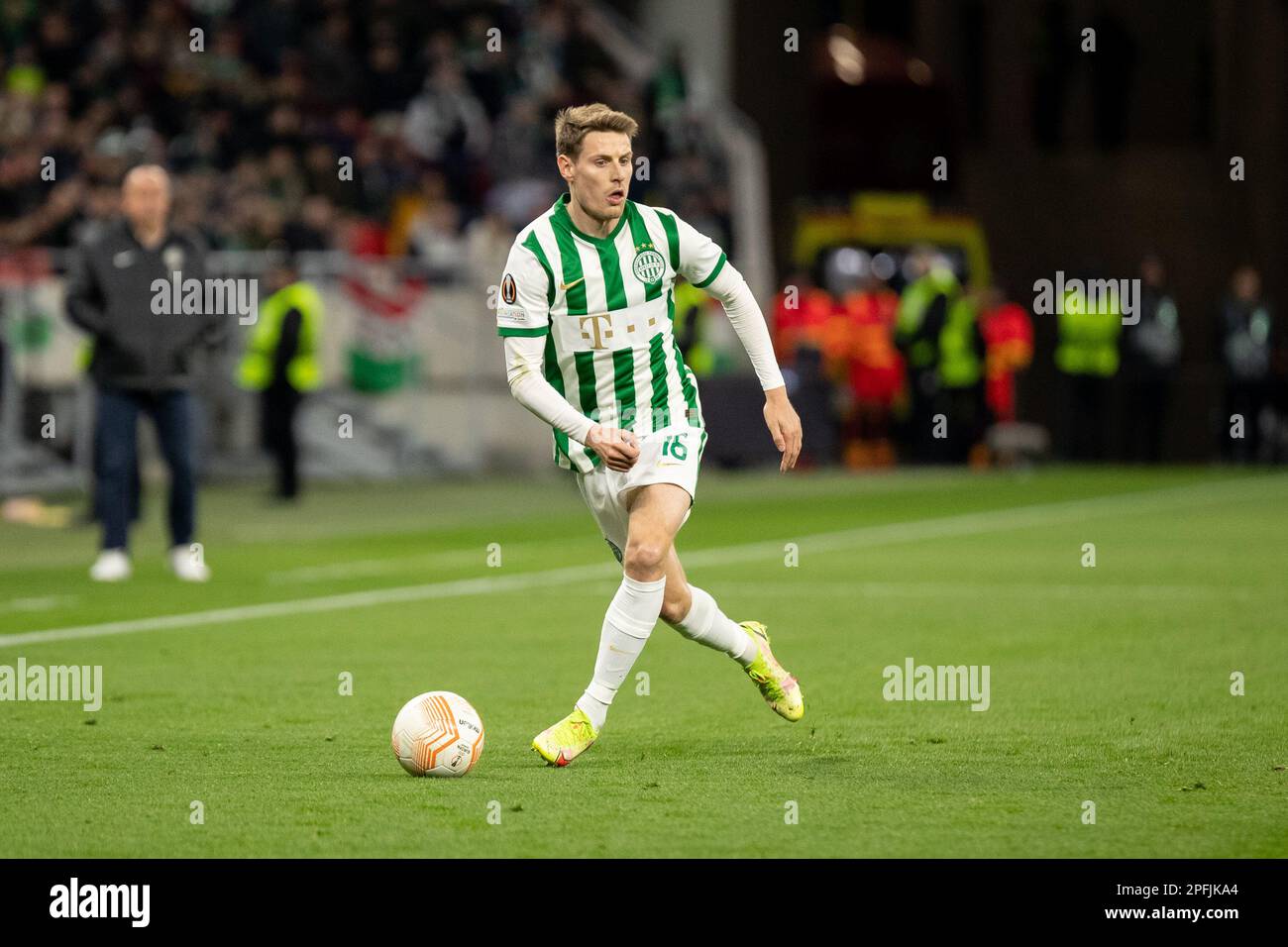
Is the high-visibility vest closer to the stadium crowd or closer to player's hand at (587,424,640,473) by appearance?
the stadium crowd

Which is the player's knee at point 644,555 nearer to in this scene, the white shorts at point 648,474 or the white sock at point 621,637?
the white sock at point 621,637

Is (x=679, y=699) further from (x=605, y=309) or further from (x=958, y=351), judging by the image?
(x=958, y=351)

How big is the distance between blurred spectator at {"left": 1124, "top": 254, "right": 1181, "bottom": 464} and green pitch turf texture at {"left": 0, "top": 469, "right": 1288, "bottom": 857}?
11.0 metres

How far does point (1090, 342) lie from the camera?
29.4 meters

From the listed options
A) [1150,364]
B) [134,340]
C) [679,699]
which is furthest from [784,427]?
[1150,364]

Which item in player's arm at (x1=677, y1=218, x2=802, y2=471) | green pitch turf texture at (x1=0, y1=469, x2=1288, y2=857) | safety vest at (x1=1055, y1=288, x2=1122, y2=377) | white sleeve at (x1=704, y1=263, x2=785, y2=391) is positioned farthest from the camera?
safety vest at (x1=1055, y1=288, x2=1122, y2=377)

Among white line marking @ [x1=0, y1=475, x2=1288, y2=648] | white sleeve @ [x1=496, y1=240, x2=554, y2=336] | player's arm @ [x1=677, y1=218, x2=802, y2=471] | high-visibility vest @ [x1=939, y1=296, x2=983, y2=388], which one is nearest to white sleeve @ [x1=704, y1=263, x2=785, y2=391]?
player's arm @ [x1=677, y1=218, x2=802, y2=471]

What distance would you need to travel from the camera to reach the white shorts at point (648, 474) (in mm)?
8188

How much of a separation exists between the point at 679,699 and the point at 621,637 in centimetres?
172

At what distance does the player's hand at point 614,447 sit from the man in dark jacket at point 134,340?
22.4 feet

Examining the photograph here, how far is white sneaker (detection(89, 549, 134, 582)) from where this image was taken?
1448 cm

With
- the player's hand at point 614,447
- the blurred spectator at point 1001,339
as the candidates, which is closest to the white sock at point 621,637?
the player's hand at point 614,447

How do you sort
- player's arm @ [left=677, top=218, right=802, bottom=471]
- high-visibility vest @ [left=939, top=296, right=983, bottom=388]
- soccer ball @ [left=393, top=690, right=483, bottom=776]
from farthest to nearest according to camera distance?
high-visibility vest @ [left=939, top=296, right=983, bottom=388]
player's arm @ [left=677, top=218, right=802, bottom=471]
soccer ball @ [left=393, top=690, right=483, bottom=776]

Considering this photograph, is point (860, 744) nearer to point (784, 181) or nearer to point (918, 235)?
point (918, 235)
